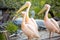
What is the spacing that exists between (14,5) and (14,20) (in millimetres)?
753

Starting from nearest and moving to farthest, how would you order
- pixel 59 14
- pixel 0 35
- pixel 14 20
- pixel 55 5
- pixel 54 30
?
pixel 0 35 → pixel 54 30 → pixel 14 20 → pixel 59 14 → pixel 55 5

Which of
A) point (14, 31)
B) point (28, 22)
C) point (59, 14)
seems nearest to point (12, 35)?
point (14, 31)

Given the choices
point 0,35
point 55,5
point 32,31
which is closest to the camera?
point 0,35

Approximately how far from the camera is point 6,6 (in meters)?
10.2

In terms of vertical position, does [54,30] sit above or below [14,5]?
below

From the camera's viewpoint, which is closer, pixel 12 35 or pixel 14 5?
pixel 12 35

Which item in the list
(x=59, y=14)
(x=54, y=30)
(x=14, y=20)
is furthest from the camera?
(x=59, y=14)

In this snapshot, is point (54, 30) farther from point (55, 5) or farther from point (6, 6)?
point (55, 5)

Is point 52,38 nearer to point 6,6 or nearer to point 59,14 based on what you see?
point 6,6

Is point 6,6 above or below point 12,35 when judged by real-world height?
above

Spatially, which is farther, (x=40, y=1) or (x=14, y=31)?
(x=40, y=1)

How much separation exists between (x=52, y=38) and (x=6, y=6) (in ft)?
9.35

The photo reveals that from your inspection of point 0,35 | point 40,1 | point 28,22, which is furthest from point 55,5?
point 0,35

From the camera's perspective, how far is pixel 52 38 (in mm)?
8383
